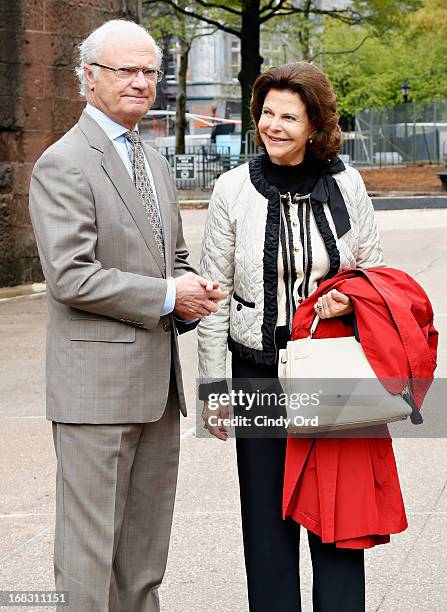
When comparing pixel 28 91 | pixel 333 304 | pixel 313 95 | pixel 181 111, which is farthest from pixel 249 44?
pixel 333 304

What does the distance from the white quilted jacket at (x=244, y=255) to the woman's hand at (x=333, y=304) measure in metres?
0.19

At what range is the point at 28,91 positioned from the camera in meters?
12.4

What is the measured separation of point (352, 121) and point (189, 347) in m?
49.4

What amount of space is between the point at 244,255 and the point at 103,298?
23.4 inches

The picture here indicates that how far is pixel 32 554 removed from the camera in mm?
5027

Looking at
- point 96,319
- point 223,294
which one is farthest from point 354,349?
point 96,319

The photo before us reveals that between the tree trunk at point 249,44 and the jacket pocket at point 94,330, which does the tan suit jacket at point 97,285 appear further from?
the tree trunk at point 249,44

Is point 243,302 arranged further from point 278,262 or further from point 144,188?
point 144,188

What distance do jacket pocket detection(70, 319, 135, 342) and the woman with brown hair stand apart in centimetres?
49

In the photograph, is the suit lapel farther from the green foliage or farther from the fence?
the green foliage

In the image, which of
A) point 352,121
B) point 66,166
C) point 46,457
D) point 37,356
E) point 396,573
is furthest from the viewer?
point 352,121

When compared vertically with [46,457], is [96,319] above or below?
above

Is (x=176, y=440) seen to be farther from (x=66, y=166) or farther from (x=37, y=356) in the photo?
(x=37, y=356)

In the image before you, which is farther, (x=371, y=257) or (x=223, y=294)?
(x=371, y=257)
